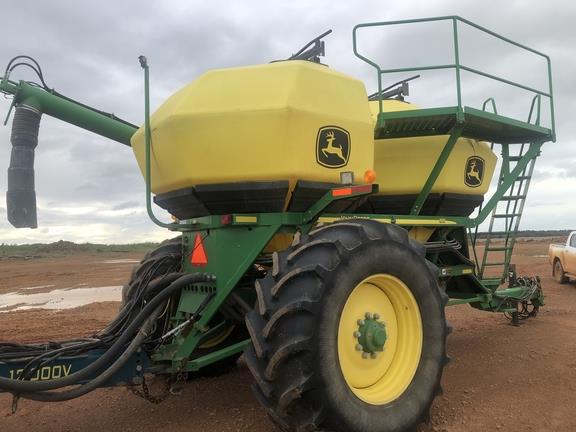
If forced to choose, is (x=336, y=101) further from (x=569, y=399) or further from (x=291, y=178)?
(x=569, y=399)

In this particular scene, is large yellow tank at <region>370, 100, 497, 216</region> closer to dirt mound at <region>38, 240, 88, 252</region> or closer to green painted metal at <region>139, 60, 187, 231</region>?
green painted metal at <region>139, 60, 187, 231</region>

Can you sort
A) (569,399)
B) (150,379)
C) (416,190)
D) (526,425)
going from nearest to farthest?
1. (526,425)
2. (569,399)
3. (150,379)
4. (416,190)

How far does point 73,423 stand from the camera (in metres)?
4.34

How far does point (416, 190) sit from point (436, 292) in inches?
74.2

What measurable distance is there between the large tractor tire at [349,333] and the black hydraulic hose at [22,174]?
2.09m

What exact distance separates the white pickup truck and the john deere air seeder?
1060 cm

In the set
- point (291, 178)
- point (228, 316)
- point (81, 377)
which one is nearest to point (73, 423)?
point (81, 377)

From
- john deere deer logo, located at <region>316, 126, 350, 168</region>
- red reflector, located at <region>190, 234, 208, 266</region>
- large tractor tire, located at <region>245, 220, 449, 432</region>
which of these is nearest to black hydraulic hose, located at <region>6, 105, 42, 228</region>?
red reflector, located at <region>190, 234, 208, 266</region>

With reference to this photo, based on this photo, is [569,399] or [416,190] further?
[416,190]

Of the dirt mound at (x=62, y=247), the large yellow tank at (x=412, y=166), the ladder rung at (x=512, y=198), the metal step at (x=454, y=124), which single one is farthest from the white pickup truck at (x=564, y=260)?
the dirt mound at (x=62, y=247)

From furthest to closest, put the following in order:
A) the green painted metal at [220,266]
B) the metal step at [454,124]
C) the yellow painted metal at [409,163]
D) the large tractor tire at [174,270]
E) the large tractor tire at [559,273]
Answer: the large tractor tire at [559,273] < the yellow painted metal at [409,163] < the metal step at [454,124] < the large tractor tire at [174,270] < the green painted metal at [220,266]

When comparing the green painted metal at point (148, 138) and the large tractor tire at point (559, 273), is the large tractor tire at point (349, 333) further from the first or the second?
the large tractor tire at point (559, 273)

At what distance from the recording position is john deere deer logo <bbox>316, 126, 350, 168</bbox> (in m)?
4.24

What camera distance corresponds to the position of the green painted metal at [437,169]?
18.1 feet
